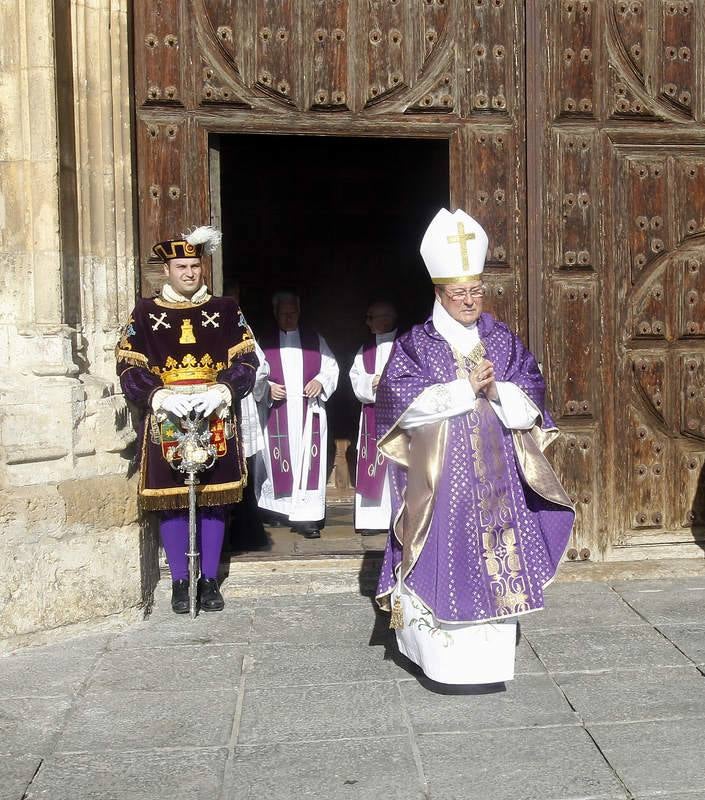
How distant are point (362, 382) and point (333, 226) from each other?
2.55 meters

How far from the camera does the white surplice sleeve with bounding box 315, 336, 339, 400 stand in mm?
7699

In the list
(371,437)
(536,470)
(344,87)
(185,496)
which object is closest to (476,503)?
(536,470)

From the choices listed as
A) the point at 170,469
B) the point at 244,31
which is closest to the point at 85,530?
the point at 170,469

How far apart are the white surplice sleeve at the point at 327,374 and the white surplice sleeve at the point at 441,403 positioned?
10.8 feet

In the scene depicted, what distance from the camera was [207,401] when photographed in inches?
203

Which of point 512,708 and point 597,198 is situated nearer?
point 512,708

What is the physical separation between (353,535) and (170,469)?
Answer: 8.22 feet

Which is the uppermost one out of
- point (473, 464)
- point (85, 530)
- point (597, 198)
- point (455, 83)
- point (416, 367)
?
point (455, 83)

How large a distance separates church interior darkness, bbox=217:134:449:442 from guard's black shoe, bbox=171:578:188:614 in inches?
166

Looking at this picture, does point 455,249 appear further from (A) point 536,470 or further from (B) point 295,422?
(B) point 295,422

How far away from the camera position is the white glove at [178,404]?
200 inches

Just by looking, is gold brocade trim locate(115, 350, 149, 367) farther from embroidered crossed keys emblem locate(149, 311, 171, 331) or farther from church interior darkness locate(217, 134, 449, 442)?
church interior darkness locate(217, 134, 449, 442)

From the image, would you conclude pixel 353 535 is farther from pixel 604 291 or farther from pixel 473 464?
pixel 473 464

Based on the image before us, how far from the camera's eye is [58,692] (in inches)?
170
